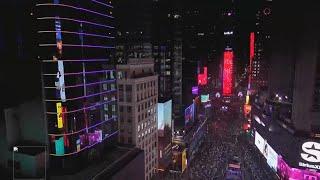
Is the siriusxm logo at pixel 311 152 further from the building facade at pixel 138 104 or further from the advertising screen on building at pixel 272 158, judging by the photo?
the building facade at pixel 138 104

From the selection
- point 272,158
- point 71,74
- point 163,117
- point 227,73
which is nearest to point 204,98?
point 227,73

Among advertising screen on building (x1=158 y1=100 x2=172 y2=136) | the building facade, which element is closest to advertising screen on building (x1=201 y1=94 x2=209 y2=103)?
advertising screen on building (x1=158 y1=100 x2=172 y2=136)

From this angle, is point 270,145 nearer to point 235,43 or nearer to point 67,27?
point 67,27

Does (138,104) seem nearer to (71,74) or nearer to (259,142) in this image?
(71,74)

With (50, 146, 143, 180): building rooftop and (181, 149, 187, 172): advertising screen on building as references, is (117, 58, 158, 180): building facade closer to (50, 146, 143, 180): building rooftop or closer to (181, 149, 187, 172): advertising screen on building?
(50, 146, 143, 180): building rooftop

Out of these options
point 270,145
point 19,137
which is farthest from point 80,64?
point 270,145

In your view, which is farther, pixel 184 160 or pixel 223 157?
pixel 223 157

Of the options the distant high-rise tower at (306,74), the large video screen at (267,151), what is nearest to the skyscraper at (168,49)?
the large video screen at (267,151)
